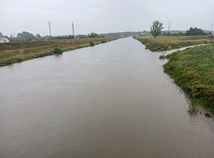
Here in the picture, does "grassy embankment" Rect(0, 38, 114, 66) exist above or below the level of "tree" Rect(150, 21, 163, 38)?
below

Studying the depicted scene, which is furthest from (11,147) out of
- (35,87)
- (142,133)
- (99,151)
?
(35,87)

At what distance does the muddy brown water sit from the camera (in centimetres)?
393

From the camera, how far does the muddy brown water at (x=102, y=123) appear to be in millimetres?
3926

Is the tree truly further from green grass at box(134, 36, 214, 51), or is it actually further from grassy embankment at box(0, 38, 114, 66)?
grassy embankment at box(0, 38, 114, 66)

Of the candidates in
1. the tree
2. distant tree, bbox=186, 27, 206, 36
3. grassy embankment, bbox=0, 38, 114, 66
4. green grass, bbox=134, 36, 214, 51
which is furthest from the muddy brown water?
distant tree, bbox=186, 27, 206, 36

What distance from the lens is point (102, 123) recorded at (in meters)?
5.11

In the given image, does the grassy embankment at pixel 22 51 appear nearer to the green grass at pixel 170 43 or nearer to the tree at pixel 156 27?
the green grass at pixel 170 43

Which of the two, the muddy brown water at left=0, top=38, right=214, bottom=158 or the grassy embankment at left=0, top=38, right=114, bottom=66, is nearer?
the muddy brown water at left=0, top=38, right=214, bottom=158

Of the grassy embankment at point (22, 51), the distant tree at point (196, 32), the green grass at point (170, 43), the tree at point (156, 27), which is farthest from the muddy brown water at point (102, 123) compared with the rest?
the distant tree at point (196, 32)

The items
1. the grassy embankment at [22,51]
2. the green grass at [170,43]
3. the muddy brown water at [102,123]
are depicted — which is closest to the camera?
the muddy brown water at [102,123]

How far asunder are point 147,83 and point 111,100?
325 centimetres

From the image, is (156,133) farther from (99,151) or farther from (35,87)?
(35,87)

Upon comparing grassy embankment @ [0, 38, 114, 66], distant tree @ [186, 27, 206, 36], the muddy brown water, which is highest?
distant tree @ [186, 27, 206, 36]

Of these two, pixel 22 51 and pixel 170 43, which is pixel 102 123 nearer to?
pixel 22 51
